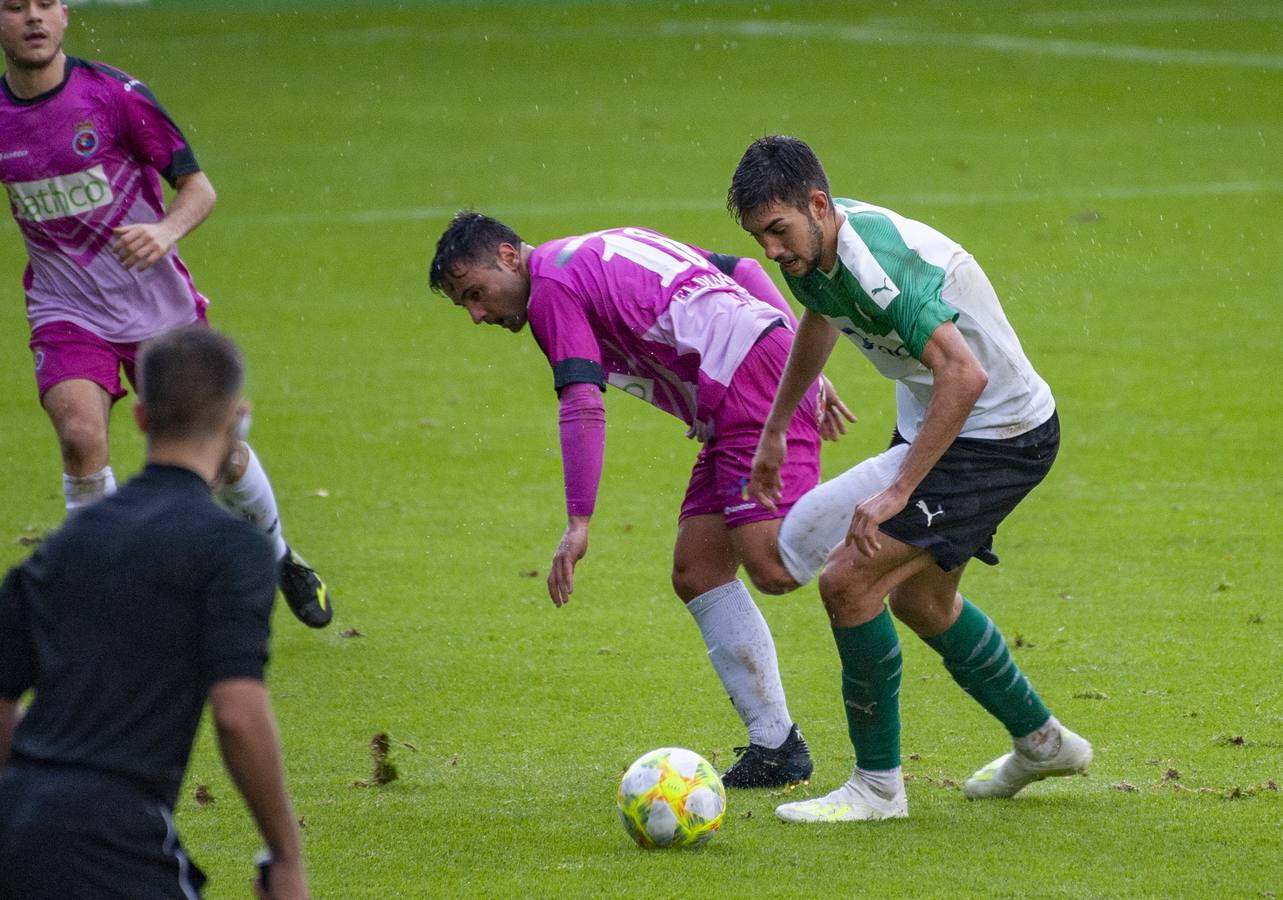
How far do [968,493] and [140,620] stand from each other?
2.51 m

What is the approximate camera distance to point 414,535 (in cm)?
866

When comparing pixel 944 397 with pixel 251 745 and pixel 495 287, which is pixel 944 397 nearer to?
pixel 495 287

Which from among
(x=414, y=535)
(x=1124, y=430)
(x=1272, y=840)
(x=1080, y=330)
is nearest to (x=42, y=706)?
(x=1272, y=840)

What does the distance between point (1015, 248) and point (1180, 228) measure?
175 cm

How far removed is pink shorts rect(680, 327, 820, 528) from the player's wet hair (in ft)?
2.76

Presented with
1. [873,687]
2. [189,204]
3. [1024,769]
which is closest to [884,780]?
[873,687]

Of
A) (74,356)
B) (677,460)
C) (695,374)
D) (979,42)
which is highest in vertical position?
(695,374)

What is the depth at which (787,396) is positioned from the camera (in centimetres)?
511

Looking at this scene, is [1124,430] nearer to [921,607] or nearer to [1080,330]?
[1080,330]

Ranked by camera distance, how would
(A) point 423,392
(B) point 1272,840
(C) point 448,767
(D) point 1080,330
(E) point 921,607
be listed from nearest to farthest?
(B) point 1272,840
(E) point 921,607
(C) point 448,767
(A) point 423,392
(D) point 1080,330

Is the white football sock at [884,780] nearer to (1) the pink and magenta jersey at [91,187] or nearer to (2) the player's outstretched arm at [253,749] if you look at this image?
(2) the player's outstretched arm at [253,749]

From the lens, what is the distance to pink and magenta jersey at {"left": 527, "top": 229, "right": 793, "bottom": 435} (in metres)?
5.20

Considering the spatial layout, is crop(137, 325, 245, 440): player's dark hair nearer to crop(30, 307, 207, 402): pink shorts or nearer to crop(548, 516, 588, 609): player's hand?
crop(548, 516, 588, 609): player's hand

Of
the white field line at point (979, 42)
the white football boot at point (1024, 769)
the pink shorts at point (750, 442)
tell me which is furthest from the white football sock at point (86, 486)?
the white field line at point (979, 42)
